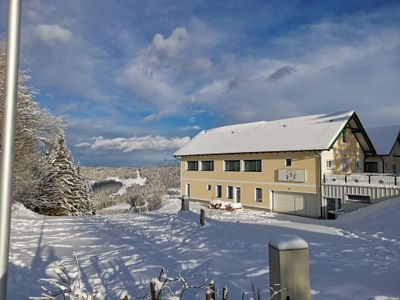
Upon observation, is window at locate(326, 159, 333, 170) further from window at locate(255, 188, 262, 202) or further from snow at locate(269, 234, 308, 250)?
snow at locate(269, 234, 308, 250)

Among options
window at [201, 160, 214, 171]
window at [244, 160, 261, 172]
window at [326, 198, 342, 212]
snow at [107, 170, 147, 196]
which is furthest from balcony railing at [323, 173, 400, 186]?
snow at [107, 170, 147, 196]

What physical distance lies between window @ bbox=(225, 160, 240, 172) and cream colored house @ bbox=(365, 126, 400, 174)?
11970mm

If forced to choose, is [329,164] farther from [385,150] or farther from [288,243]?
[288,243]

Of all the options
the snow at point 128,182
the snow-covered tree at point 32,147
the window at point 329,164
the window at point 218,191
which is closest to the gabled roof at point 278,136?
the window at point 329,164

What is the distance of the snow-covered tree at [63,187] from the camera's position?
27.7 meters

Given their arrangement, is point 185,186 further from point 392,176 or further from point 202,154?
point 392,176

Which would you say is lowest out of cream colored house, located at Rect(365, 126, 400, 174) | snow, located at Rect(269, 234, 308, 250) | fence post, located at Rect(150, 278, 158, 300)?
fence post, located at Rect(150, 278, 158, 300)

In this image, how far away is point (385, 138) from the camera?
29.1 metres

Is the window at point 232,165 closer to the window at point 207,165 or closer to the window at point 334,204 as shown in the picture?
the window at point 207,165

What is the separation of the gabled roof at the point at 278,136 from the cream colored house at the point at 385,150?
102 centimetres

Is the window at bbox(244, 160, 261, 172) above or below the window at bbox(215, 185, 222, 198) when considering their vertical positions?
above

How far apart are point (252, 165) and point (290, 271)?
25001 mm

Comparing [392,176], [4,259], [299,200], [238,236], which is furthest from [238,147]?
[4,259]

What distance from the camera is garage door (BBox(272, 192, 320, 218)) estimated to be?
2423cm
